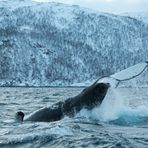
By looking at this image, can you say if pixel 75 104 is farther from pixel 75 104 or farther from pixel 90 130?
pixel 90 130

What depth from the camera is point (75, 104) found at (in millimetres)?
19938

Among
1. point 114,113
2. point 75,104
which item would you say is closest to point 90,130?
point 75,104

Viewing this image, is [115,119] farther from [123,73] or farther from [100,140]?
[100,140]

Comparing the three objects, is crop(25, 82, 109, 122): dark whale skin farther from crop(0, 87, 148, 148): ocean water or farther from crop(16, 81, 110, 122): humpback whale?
crop(0, 87, 148, 148): ocean water

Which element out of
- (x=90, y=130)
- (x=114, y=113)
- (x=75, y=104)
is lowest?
(x=90, y=130)

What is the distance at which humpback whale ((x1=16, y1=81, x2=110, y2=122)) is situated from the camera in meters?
18.9

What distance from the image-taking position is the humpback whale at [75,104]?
18859 mm

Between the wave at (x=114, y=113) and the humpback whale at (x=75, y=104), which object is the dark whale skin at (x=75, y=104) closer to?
the humpback whale at (x=75, y=104)

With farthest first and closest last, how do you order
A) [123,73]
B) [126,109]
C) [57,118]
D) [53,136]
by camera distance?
[126,109] < [57,118] < [123,73] < [53,136]

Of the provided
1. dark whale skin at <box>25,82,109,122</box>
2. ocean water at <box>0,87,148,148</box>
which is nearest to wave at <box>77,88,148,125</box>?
ocean water at <box>0,87,148,148</box>

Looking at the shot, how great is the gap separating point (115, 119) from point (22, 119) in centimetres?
431

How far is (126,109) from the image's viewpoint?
22656 millimetres

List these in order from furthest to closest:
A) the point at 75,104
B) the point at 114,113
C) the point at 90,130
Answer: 1. the point at 114,113
2. the point at 75,104
3. the point at 90,130

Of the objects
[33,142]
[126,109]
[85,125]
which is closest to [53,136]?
[33,142]
